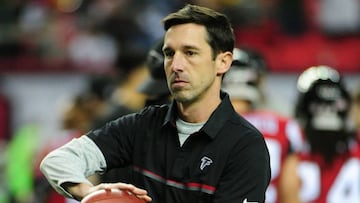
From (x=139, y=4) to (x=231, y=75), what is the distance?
8.52 m

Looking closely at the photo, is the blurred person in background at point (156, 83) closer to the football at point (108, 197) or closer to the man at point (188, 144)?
the man at point (188, 144)

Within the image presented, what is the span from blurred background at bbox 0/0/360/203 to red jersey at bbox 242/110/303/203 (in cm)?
770

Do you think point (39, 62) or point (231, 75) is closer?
point (231, 75)

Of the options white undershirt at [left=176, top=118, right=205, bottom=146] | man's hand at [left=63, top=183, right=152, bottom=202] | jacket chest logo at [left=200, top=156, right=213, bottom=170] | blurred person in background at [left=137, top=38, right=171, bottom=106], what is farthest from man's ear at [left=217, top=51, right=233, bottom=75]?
blurred person in background at [left=137, top=38, right=171, bottom=106]

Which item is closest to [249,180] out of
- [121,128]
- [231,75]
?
[121,128]

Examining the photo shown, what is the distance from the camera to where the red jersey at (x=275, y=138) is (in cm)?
695

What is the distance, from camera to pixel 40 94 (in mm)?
15648

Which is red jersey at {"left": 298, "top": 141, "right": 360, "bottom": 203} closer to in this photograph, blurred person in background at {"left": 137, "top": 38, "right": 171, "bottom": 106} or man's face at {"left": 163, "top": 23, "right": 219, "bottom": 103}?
blurred person in background at {"left": 137, "top": 38, "right": 171, "bottom": 106}

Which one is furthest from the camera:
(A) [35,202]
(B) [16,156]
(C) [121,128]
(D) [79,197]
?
(B) [16,156]

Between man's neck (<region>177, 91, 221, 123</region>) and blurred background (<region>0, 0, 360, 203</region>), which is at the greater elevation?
man's neck (<region>177, 91, 221, 123</region>)

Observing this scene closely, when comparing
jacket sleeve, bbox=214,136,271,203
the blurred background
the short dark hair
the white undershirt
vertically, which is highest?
the short dark hair

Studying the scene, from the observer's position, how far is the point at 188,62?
480 centimetres

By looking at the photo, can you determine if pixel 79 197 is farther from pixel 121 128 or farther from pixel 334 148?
pixel 334 148

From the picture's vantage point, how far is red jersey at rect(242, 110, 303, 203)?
274 inches
